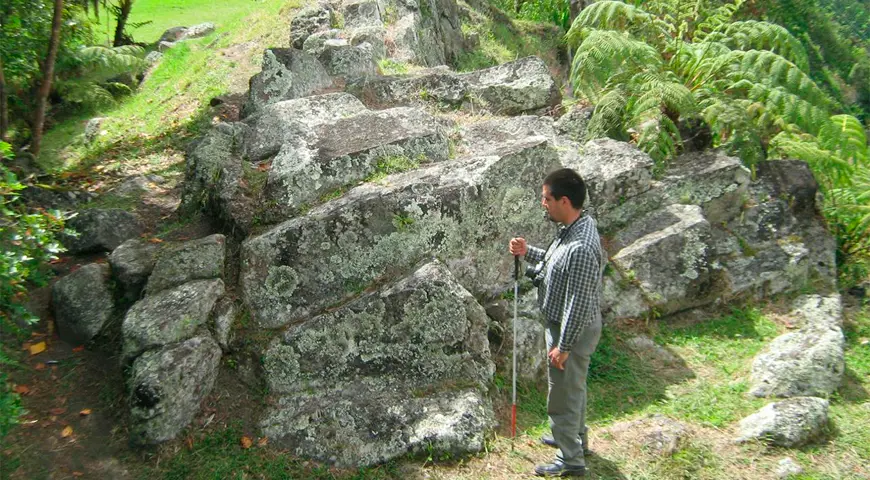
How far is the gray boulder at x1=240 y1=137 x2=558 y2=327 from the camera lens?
19.8 ft

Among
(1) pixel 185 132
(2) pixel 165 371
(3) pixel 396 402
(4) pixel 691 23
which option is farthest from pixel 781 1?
(2) pixel 165 371

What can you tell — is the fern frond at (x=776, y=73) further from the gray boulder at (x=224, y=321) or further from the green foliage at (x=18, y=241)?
the green foliage at (x=18, y=241)

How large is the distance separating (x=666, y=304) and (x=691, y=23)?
513 centimetres

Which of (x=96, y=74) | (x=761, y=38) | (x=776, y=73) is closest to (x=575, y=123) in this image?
(x=776, y=73)

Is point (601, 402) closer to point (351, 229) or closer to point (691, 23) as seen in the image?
point (351, 229)

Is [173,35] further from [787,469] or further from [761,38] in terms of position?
[787,469]

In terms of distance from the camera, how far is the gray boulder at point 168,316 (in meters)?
5.42

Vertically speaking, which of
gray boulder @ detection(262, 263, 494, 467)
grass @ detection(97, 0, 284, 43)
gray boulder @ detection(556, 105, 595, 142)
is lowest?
gray boulder @ detection(262, 263, 494, 467)

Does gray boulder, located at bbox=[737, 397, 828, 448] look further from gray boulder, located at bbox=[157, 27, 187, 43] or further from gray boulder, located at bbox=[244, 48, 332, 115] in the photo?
gray boulder, located at bbox=[157, 27, 187, 43]

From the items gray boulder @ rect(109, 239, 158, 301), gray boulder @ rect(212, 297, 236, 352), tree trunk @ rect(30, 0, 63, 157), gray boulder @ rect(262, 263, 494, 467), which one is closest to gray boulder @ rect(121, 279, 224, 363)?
gray boulder @ rect(212, 297, 236, 352)

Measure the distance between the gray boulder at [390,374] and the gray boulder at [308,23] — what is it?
7.12 meters

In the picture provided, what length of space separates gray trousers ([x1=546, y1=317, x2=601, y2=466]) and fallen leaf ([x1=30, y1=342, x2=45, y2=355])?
4.38m

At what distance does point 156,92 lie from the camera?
12477 mm

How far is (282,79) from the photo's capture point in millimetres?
8930
